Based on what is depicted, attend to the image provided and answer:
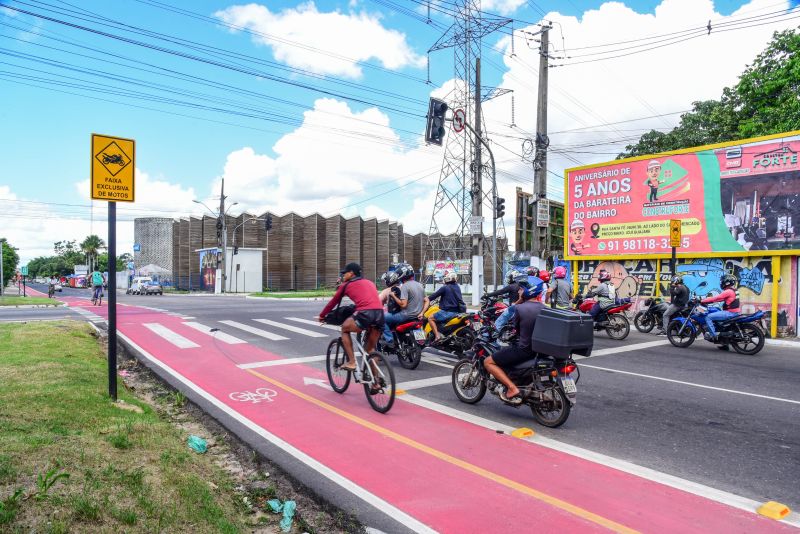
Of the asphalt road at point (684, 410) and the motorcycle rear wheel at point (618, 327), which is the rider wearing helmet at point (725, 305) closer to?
the asphalt road at point (684, 410)

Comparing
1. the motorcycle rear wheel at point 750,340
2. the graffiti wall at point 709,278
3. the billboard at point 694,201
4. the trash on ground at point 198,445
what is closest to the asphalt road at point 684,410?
the motorcycle rear wheel at point 750,340

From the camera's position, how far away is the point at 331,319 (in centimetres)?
731

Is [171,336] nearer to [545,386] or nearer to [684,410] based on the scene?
[545,386]

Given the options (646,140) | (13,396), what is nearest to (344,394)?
(13,396)

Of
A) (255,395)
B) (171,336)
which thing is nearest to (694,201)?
(255,395)

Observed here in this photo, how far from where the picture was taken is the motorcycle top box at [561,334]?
5.82 meters

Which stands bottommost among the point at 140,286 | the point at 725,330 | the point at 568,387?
the point at 140,286

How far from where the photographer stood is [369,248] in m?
58.8

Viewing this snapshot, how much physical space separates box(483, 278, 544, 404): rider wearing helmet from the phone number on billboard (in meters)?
13.7

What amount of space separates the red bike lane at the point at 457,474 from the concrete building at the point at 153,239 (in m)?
90.0

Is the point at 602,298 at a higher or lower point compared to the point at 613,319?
higher

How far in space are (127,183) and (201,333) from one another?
8.47 metres

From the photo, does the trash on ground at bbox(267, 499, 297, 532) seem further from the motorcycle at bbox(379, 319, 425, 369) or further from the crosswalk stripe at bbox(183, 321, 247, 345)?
the crosswalk stripe at bbox(183, 321, 247, 345)

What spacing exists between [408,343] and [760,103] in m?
26.0
